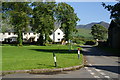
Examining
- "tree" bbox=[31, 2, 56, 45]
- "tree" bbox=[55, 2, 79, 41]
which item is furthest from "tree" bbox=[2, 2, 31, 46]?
"tree" bbox=[55, 2, 79, 41]

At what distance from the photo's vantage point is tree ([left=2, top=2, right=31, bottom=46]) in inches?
2434

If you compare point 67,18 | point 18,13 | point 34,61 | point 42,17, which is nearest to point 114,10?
point 34,61

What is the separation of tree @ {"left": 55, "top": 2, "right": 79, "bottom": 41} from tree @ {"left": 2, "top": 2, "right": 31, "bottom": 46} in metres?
16.1

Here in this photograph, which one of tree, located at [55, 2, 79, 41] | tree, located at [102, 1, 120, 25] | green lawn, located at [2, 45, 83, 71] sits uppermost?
tree, located at [55, 2, 79, 41]

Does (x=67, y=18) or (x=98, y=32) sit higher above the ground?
(x=67, y=18)

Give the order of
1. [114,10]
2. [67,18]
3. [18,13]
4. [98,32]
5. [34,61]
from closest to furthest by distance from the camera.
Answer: [34,61] → [114,10] → [18,13] → [67,18] → [98,32]

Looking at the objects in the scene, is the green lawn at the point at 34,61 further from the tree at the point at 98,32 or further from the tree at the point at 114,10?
the tree at the point at 98,32

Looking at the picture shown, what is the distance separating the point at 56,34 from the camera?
356ft

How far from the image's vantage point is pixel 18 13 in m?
61.9

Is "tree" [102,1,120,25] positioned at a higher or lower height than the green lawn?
higher

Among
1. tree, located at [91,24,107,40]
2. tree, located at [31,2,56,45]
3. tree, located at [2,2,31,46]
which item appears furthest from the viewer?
tree, located at [91,24,107,40]

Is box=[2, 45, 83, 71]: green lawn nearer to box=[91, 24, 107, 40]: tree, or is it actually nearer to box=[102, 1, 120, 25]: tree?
box=[102, 1, 120, 25]: tree

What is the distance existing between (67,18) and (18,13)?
24196mm

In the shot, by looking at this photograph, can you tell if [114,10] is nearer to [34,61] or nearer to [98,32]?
[34,61]
